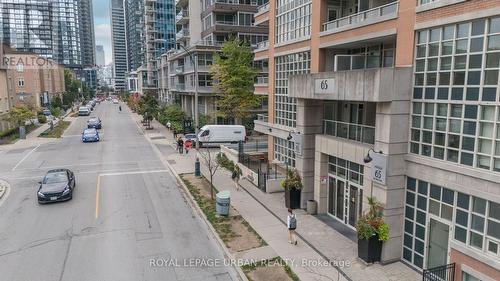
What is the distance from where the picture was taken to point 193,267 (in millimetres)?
13547

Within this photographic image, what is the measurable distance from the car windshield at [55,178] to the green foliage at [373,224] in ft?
55.0

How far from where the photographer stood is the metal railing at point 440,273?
36.7 ft

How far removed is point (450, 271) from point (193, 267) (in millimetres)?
8309

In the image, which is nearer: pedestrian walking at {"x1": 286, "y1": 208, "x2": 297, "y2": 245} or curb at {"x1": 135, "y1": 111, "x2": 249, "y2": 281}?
curb at {"x1": 135, "y1": 111, "x2": 249, "y2": 281}

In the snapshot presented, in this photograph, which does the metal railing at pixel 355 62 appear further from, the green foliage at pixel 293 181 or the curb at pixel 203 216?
the curb at pixel 203 216

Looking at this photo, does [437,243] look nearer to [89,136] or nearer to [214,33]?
[89,136]

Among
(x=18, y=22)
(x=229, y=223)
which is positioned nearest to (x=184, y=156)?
(x=229, y=223)

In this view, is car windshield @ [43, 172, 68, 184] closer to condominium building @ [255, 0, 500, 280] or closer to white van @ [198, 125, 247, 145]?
condominium building @ [255, 0, 500, 280]

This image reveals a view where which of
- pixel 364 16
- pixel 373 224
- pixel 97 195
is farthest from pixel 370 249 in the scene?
pixel 97 195

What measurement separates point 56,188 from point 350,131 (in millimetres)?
15855

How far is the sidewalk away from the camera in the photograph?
12.8 metres

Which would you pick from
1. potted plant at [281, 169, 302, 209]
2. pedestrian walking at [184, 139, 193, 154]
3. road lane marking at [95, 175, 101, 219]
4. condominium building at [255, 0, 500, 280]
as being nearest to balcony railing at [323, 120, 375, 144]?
condominium building at [255, 0, 500, 280]

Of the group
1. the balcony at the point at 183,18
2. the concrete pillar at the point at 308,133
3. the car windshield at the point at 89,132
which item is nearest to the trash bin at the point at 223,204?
the concrete pillar at the point at 308,133

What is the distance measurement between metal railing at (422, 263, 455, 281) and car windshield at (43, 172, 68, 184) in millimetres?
19087
